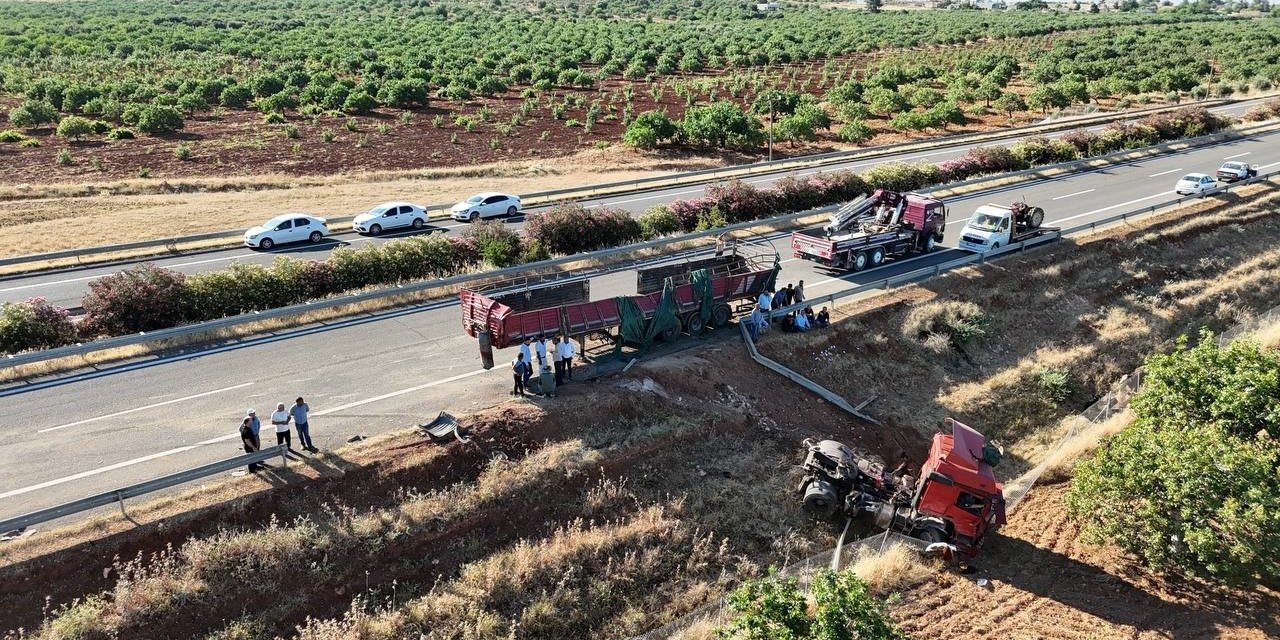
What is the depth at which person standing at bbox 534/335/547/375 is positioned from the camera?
20.0 metres

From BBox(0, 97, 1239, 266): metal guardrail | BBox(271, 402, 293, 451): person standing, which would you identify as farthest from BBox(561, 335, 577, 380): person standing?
BBox(0, 97, 1239, 266): metal guardrail

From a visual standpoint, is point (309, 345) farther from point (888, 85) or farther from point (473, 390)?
point (888, 85)

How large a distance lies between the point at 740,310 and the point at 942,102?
54884 mm

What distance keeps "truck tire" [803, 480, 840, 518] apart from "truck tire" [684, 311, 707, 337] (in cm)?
674

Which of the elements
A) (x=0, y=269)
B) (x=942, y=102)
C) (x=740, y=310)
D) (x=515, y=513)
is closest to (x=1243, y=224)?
(x=740, y=310)

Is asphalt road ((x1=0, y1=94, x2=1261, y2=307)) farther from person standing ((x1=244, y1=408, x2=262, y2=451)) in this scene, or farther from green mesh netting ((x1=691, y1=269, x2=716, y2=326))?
green mesh netting ((x1=691, y1=269, x2=716, y2=326))

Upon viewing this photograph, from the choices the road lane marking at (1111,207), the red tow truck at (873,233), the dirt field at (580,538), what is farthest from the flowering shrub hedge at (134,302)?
the road lane marking at (1111,207)

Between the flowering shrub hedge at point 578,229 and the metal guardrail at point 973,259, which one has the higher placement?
the flowering shrub hedge at point 578,229

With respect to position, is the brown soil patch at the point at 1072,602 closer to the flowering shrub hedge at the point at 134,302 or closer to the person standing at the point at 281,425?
the person standing at the point at 281,425

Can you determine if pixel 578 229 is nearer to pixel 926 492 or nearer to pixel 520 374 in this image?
pixel 520 374

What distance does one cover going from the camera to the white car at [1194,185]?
1682 inches

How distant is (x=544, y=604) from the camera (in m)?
14.8

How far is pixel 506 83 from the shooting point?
254 feet

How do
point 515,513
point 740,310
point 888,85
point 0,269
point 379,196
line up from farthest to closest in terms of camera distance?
point 888,85 → point 379,196 → point 0,269 → point 740,310 → point 515,513
